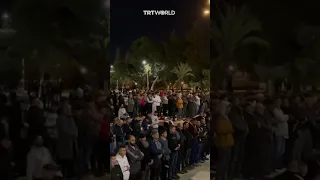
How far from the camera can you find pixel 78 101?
355cm

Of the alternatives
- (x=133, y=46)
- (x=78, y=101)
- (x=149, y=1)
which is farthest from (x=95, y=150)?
(x=149, y=1)

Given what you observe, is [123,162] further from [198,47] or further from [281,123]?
[281,123]

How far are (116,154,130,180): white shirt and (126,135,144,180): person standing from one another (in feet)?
0.20

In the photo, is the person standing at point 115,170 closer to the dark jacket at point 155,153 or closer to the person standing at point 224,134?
the dark jacket at point 155,153

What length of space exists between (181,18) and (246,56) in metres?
1.32

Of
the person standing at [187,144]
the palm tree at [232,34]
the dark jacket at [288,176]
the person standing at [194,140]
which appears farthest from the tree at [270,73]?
the person standing at [187,144]

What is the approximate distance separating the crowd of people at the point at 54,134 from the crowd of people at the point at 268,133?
108cm

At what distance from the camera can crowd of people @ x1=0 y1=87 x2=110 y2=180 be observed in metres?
3.43

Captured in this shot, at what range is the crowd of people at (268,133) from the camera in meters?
3.65

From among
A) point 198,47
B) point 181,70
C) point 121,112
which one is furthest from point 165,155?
point 198,47

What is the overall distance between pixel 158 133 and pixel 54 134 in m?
1.79

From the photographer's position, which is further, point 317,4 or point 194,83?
point 194,83

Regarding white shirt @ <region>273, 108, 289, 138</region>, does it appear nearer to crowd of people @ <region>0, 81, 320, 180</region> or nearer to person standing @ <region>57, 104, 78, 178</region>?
crowd of people @ <region>0, 81, 320, 180</region>

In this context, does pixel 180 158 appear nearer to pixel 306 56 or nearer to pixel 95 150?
pixel 95 150
